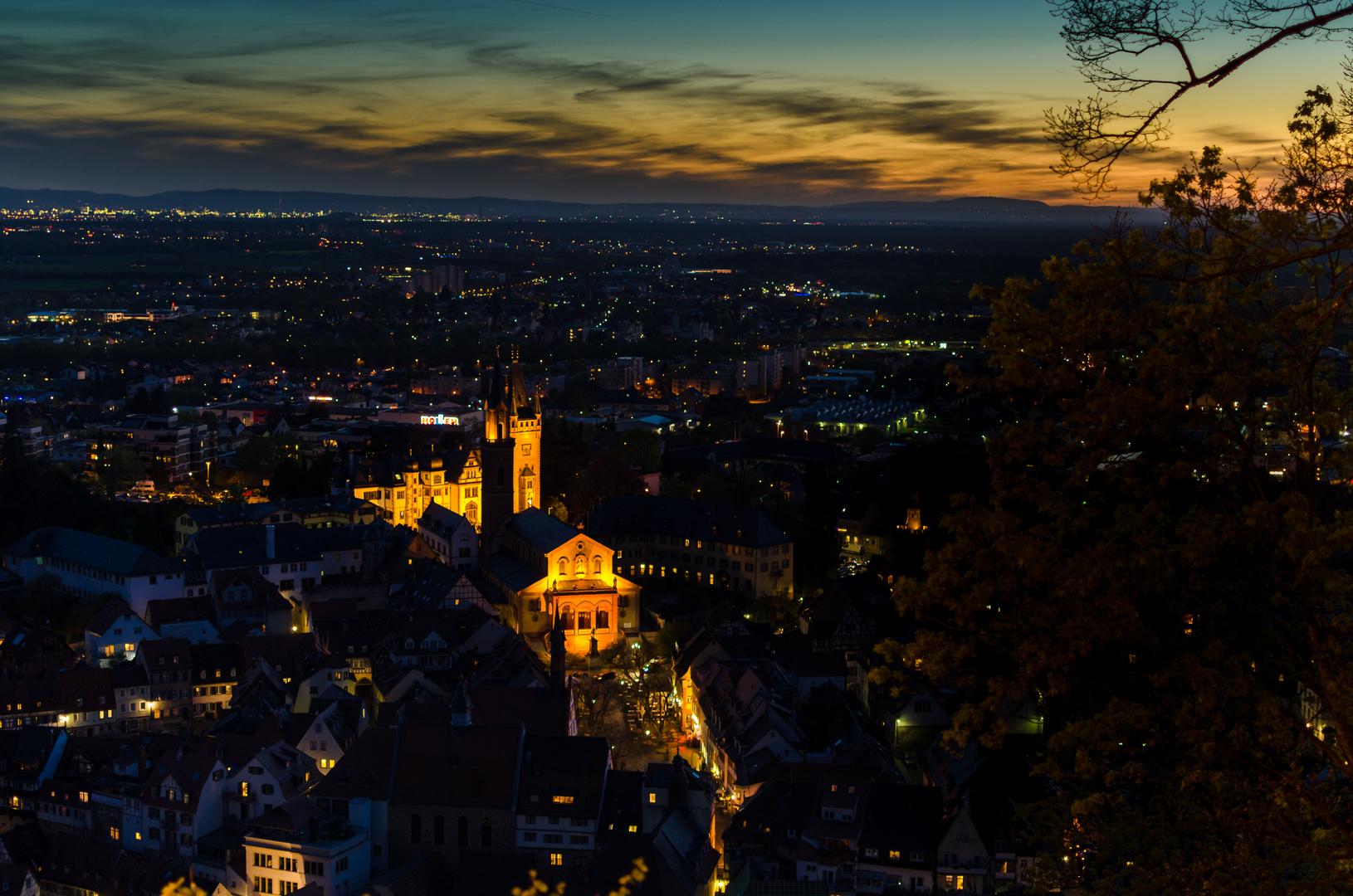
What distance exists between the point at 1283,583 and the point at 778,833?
44.0ft

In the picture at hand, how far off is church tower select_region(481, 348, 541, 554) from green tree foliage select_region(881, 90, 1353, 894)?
104ft

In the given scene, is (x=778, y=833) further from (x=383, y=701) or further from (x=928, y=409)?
(x=928, y=409)

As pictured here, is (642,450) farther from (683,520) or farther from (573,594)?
(573,594)

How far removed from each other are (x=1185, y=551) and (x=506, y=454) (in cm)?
3313

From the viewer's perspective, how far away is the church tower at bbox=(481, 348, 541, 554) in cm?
3900

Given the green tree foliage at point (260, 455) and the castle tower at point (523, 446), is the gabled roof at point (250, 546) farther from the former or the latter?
the green tree foliage at point (260, 455)

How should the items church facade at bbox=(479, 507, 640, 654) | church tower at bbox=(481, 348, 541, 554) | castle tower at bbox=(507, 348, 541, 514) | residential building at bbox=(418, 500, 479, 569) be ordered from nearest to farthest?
1. church facade at bbox=(479, 507, 640, 654)
2. residential building at bbox=(418, 500, 479, 569)
3. church tower at bbox=(481, 348, 541, 554)
4. castle tower at bbox=(507, 348, 541, 514)

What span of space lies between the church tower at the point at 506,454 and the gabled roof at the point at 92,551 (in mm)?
9163

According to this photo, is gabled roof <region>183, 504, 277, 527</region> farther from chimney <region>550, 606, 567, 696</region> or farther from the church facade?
chimney <region>550, 606, 567, 696</region>

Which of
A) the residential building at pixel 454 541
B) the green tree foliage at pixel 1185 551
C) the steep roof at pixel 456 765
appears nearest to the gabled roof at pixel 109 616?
the residential building at pixel 454 541

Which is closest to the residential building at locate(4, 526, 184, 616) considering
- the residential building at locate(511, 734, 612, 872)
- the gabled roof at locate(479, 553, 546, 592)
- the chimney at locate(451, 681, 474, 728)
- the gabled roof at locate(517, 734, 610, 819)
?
the gabled roof at locate(479, 553, 546, 592)

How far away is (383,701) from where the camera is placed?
965 inches

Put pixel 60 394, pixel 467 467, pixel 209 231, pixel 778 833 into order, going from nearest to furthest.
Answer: pixel 778 833 < pixel 467 467 < pixel 60 394 < pixel 209 231

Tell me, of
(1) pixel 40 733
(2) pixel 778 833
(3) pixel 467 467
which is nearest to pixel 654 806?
(2) pixel 778 833
